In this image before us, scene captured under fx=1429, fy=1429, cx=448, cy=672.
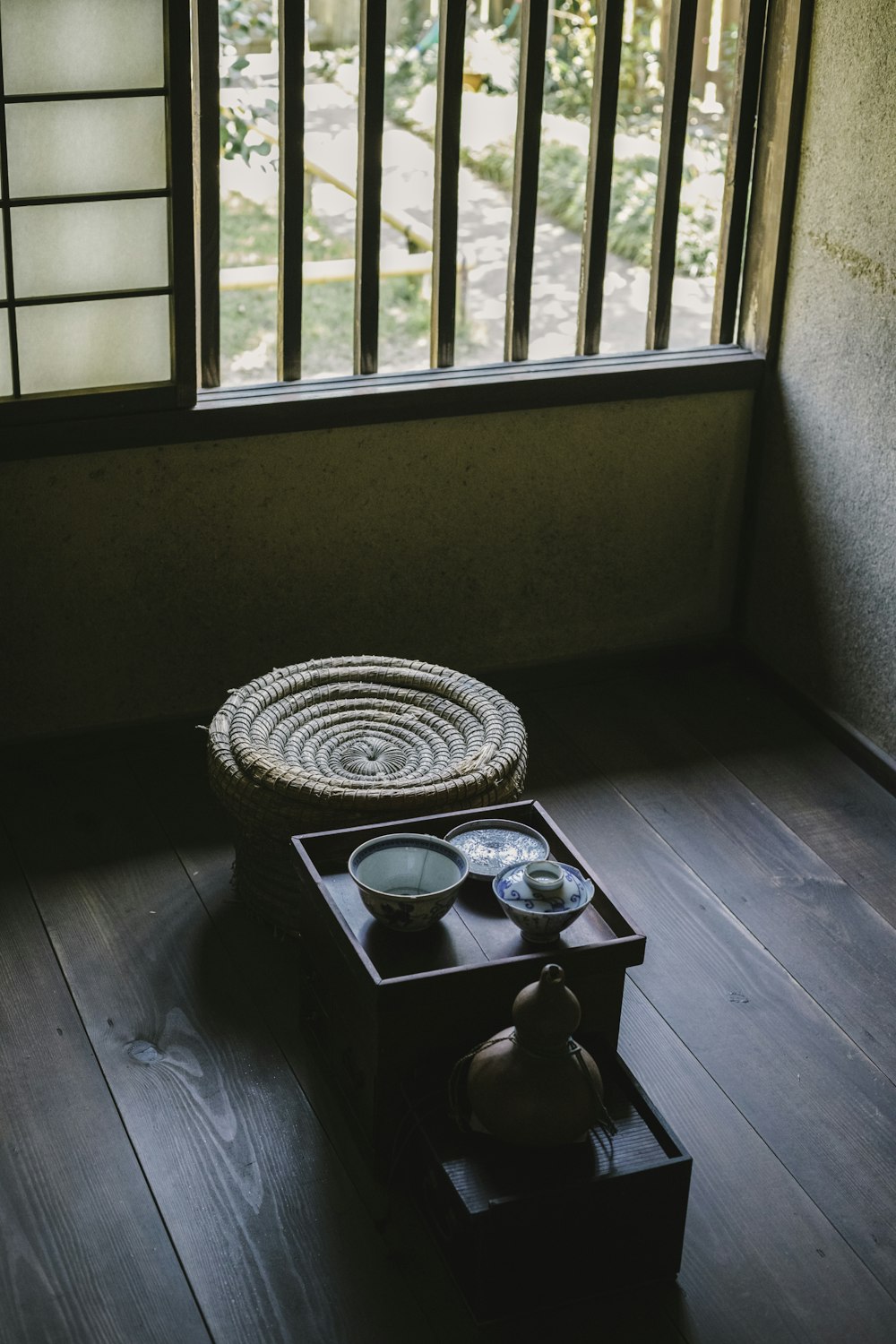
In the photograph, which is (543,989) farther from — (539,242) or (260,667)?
(539,242)

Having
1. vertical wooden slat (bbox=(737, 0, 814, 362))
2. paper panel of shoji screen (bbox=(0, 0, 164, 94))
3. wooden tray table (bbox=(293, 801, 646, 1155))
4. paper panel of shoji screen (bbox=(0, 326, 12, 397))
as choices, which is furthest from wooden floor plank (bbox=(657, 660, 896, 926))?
paper panel of shoji screen (bbox=(0, 0, 164, 94))

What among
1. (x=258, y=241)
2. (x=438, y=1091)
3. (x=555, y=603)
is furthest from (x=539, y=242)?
(x=438, y=1091)

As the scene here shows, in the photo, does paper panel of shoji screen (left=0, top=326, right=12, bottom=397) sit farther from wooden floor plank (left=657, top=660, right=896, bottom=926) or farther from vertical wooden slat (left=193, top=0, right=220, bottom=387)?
wooden floor plank (left=657, top=660, right=896, bottom=926)

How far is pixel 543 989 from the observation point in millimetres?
2098

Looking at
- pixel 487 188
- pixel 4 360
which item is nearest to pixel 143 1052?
pixel 4 360

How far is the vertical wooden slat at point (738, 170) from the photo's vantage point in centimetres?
367

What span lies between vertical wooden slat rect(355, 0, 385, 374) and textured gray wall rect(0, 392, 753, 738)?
0.28 meters

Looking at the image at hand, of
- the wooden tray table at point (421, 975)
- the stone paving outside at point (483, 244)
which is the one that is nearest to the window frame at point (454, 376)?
the wooden tray table at point (421, 975)

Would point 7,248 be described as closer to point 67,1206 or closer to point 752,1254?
point 67,1206

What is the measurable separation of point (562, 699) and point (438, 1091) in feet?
6.08

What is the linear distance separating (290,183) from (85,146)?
48 cm

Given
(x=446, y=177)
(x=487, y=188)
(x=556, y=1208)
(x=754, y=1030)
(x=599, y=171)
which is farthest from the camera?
(x=487, y=188)

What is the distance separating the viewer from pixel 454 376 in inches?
143

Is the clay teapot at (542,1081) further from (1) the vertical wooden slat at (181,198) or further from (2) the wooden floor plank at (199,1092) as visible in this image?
(1) the vertical wooden slat at (181,198)
